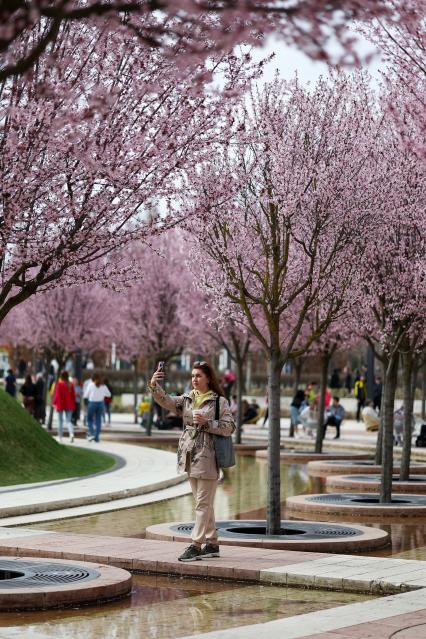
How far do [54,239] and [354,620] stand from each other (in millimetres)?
4474

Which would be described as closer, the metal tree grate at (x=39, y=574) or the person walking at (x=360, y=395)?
the metal tree grate at (x=39, y=574)

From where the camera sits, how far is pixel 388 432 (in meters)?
18.2

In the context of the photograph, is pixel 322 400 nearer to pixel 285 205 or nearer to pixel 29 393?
pixel 29 393

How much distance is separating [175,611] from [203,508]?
2157 mm

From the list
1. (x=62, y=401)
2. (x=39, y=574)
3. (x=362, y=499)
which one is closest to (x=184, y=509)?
(x=362, y=499)

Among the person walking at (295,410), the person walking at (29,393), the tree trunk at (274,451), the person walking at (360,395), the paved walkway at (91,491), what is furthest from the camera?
the person walking at (360,395)

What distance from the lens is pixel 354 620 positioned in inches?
365

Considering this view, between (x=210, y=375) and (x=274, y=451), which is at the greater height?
(x=210, y=375)

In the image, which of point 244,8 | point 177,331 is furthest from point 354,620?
point 177,331

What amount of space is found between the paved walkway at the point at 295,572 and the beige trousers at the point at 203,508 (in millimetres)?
272

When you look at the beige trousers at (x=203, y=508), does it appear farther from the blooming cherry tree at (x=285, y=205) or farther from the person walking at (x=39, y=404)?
the person walking at (x=39, y=404)

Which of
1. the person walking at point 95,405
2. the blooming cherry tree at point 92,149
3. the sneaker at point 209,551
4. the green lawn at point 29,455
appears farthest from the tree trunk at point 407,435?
the person walking at point 95,405

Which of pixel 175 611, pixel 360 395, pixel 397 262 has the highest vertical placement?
pixel 397 262

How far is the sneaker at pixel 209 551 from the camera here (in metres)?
12.3
